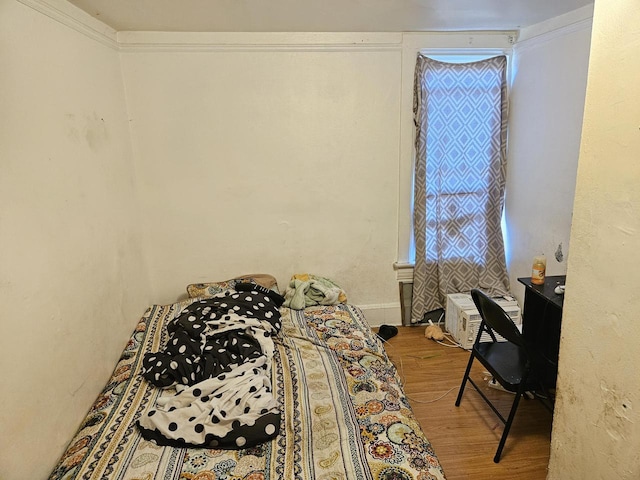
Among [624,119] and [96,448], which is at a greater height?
[624,119]

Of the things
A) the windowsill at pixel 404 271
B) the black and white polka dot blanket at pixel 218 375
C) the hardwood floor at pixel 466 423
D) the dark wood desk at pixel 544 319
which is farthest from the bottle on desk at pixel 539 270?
the black and white polka dot blanket at pixel 218 375

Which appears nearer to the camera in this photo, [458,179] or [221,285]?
[221,285]

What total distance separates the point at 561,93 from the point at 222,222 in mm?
2436

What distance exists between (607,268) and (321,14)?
2048 mm

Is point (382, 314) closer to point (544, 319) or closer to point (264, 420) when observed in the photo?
point (544, 319)

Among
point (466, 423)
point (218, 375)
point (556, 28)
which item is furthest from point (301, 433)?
point (556, 28)

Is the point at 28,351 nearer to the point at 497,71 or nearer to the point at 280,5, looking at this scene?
the point at 280,5

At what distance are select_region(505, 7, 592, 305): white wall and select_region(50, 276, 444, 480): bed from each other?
4.67 feet

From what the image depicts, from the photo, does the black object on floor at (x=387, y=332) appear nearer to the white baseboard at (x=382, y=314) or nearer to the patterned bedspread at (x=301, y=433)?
the white baseboard at (x=382, y=314)

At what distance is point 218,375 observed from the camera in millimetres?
1974

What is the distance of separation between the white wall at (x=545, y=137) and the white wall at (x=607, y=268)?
142 cm

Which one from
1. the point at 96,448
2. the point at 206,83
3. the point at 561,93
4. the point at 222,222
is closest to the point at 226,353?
the point at 96,448

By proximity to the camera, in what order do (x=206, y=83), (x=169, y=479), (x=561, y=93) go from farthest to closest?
(x=206, y=83), (x=561, y=93), (x=169, y=479)

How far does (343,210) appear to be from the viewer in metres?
3.17
